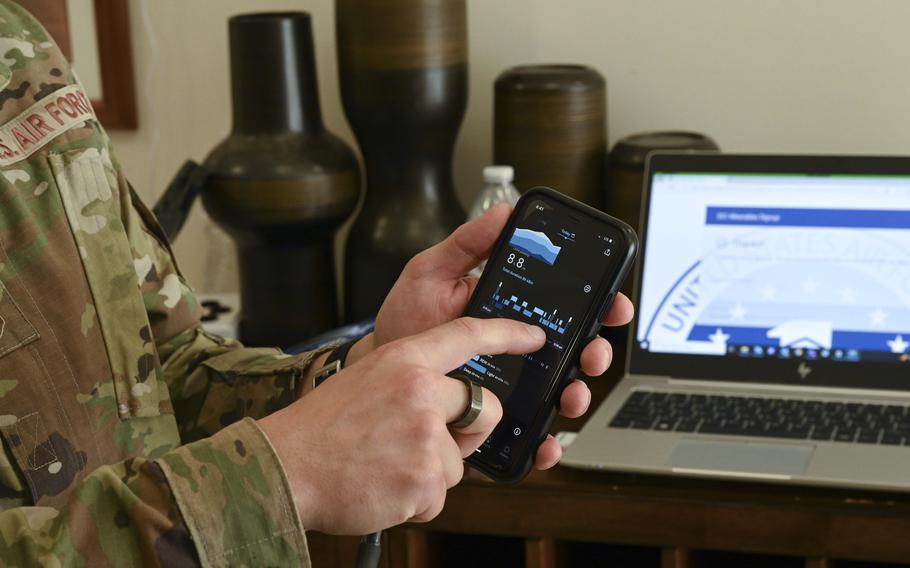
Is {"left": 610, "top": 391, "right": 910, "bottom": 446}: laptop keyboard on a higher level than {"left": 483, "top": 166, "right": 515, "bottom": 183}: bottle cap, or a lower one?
lower

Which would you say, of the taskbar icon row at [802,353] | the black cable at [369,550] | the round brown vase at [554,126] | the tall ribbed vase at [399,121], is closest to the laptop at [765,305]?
the taskbar icon row at [802,353]

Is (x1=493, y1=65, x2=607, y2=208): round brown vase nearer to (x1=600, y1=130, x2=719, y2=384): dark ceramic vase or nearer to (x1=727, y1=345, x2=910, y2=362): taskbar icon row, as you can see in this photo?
(x1=600, y1=130, x2=719, y2=384): dark ceramic vase

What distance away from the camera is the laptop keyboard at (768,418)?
47.7 inches

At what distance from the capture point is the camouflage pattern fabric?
2.75 ft

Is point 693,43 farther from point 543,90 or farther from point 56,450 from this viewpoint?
point 56,450

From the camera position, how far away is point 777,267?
1316 millimetres

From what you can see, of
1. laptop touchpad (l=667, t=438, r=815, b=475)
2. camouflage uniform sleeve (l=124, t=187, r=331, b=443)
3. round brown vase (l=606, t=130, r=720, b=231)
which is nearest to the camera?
camouflage uniform sleeve (l=124, t=187, r=331, b=443)

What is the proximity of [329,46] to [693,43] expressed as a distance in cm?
51

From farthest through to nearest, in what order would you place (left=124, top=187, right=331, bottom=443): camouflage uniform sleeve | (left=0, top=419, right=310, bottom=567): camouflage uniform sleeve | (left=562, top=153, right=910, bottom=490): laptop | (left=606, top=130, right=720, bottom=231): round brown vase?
(left=606, top=130, right=720, bottom=231): round brown vase
(left=562, top=153, right=910, bottom=490): laptop
(left=124, top=187, right=331, bottom=443): camouflage uniform sleeve
(left=0, top=419, right=310, bottom=567): camouflage uniform sleeve

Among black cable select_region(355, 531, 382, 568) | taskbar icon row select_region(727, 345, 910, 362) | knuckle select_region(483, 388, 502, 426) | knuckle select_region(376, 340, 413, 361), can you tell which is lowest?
taskbar icon row select_region(727, 345, 910, 362)

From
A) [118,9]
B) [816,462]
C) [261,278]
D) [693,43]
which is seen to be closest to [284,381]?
[816,462]

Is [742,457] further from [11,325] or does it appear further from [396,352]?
[11,325]

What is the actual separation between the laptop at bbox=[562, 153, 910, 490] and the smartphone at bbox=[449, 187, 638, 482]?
40cm

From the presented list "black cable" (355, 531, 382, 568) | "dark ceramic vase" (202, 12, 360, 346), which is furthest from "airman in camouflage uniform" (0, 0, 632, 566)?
"dark ceramic vase" (202, 12, 360, 346)
